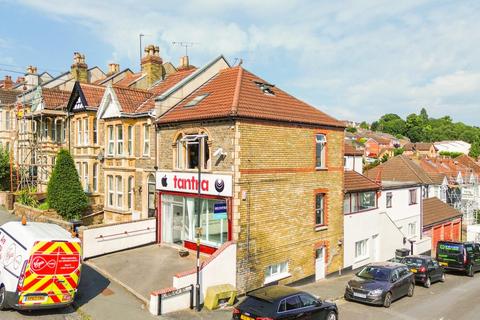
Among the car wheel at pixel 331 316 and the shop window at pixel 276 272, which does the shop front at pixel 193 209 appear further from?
the car wheel at pixel 331 316

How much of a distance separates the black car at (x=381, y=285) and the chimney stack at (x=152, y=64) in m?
17.6

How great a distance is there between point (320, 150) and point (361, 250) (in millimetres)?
7550

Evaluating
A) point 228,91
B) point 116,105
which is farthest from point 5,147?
point 228,91

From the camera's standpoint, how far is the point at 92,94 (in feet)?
87.4

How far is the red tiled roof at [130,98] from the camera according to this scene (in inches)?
894

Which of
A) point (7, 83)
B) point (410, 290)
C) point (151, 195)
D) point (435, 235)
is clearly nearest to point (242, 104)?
point (151, 195)

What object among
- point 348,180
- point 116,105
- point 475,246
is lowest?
point 475,246

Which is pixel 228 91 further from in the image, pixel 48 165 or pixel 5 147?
pixel 5 147

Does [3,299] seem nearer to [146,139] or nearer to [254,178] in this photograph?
[254,178]

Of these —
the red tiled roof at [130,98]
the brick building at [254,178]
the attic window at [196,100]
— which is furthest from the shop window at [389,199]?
the red tiled roof at [130,98]

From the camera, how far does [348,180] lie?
959 inches

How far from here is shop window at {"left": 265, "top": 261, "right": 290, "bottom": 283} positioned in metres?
17.8

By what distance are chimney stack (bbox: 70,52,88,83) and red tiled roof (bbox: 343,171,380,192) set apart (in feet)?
73.9

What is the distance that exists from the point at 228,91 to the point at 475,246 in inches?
749
